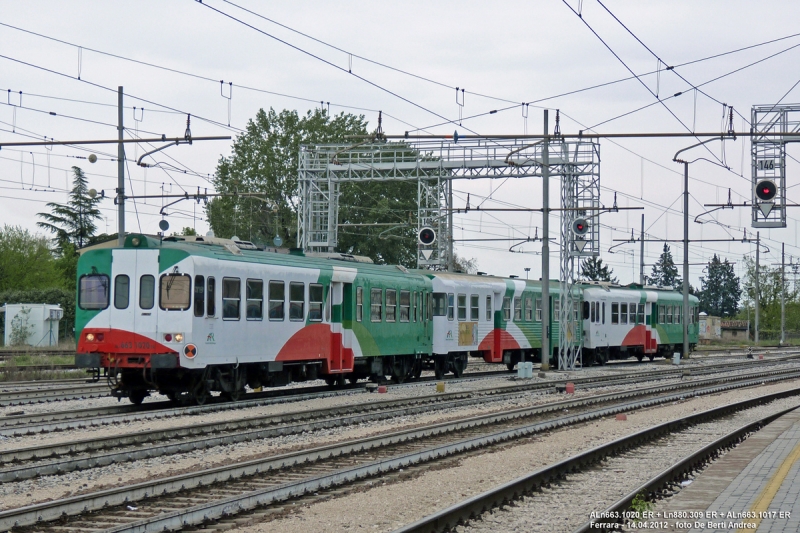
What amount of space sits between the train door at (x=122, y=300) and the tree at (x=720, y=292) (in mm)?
144475

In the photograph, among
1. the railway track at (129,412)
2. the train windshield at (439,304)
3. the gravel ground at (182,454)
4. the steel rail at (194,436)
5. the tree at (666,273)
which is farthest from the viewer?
the tree at (666,273)

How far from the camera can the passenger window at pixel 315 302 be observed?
76.7 feet

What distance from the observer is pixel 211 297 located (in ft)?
65.1

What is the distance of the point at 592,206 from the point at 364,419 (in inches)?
823

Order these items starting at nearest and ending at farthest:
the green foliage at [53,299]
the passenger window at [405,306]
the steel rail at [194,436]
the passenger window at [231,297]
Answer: the steel rail at [194,436]
the passenger window at [231,297]
the passenger window at [405,306]
the green foliage at [53,299]

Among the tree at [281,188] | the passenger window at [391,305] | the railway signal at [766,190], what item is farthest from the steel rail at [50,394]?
the tree at [281,188]

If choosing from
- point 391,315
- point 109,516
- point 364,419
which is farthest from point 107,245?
point 109,516

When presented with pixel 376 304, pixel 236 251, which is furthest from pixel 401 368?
pixel 236 251

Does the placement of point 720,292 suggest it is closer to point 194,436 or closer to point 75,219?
point 75,219

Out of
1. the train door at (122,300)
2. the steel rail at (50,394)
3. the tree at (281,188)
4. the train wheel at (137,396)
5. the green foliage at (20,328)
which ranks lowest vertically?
the steel rail at (50,394)

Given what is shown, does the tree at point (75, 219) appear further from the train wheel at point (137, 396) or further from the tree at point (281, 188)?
the train wheel at point (137, 396)

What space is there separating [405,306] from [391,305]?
0.94 metres

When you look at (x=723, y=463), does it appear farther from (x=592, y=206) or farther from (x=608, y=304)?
(x=608, y=304)

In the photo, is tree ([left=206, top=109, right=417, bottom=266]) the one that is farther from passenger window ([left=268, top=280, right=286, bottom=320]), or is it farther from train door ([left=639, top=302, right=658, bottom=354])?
passenger window ([left=268, top=280, right=286, bottom=320])
